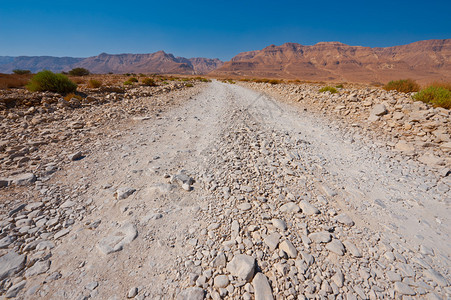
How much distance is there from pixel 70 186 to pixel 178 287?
309cm

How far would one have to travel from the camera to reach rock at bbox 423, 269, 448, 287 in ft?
6.68

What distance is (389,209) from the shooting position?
126 inches

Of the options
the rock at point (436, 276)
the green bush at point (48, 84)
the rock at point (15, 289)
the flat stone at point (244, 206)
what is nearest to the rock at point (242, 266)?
the flat stone at point (244, 206)

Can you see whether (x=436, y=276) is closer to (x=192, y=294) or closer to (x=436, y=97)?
(x=192, y=294)

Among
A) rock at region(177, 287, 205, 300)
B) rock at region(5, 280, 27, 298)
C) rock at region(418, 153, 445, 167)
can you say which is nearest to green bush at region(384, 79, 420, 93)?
rock at region(418, 153, 445, 167)

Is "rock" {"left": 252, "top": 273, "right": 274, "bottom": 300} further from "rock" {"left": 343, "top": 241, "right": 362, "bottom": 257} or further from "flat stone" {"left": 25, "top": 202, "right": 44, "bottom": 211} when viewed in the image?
"flat stone" {"left": 25, "top": 202, "right": 44, "bottom": 211}

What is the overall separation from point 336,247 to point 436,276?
1.07 metres

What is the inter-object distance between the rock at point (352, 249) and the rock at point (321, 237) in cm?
22

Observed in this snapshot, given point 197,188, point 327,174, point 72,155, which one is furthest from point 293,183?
point 72,155

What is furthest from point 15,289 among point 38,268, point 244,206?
point 244,206

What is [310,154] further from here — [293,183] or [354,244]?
[354,244]

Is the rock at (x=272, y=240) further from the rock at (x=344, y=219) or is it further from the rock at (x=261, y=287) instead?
the rock at (x=344, y=219)

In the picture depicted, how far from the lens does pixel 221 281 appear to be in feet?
6.49

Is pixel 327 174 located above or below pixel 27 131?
below
